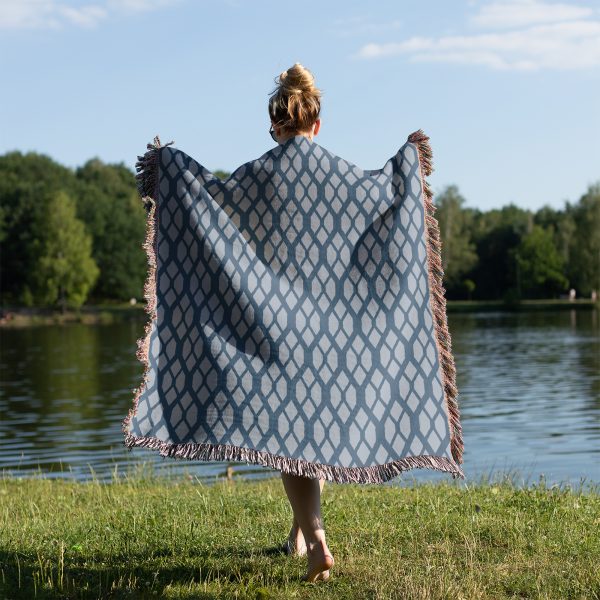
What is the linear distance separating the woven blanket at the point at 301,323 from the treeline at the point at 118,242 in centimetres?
6251

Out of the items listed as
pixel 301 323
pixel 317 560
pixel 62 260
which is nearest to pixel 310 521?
pixel 317 560

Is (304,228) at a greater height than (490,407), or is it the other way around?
(304,228)

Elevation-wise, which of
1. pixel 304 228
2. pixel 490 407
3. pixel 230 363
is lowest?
pixel 490 407

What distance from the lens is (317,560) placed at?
14.4ft

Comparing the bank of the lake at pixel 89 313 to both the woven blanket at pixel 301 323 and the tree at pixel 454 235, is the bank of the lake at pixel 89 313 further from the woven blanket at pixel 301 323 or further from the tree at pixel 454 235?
the woven blanket at pixel 301 323

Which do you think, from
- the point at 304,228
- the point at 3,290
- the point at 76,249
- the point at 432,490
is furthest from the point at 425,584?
the point at 3,290

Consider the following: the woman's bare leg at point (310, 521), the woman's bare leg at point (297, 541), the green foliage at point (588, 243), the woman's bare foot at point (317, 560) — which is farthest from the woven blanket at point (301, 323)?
the green foliage at point (588, 243)

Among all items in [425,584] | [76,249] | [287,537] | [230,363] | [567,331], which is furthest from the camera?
[76,249]

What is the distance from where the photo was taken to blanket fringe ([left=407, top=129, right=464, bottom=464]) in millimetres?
4555

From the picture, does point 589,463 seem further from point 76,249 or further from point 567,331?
point 76,249

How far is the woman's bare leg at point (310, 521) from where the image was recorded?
439cm

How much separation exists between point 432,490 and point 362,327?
10.1 feet

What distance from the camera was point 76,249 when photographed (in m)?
66.8

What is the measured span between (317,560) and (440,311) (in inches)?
47.5
